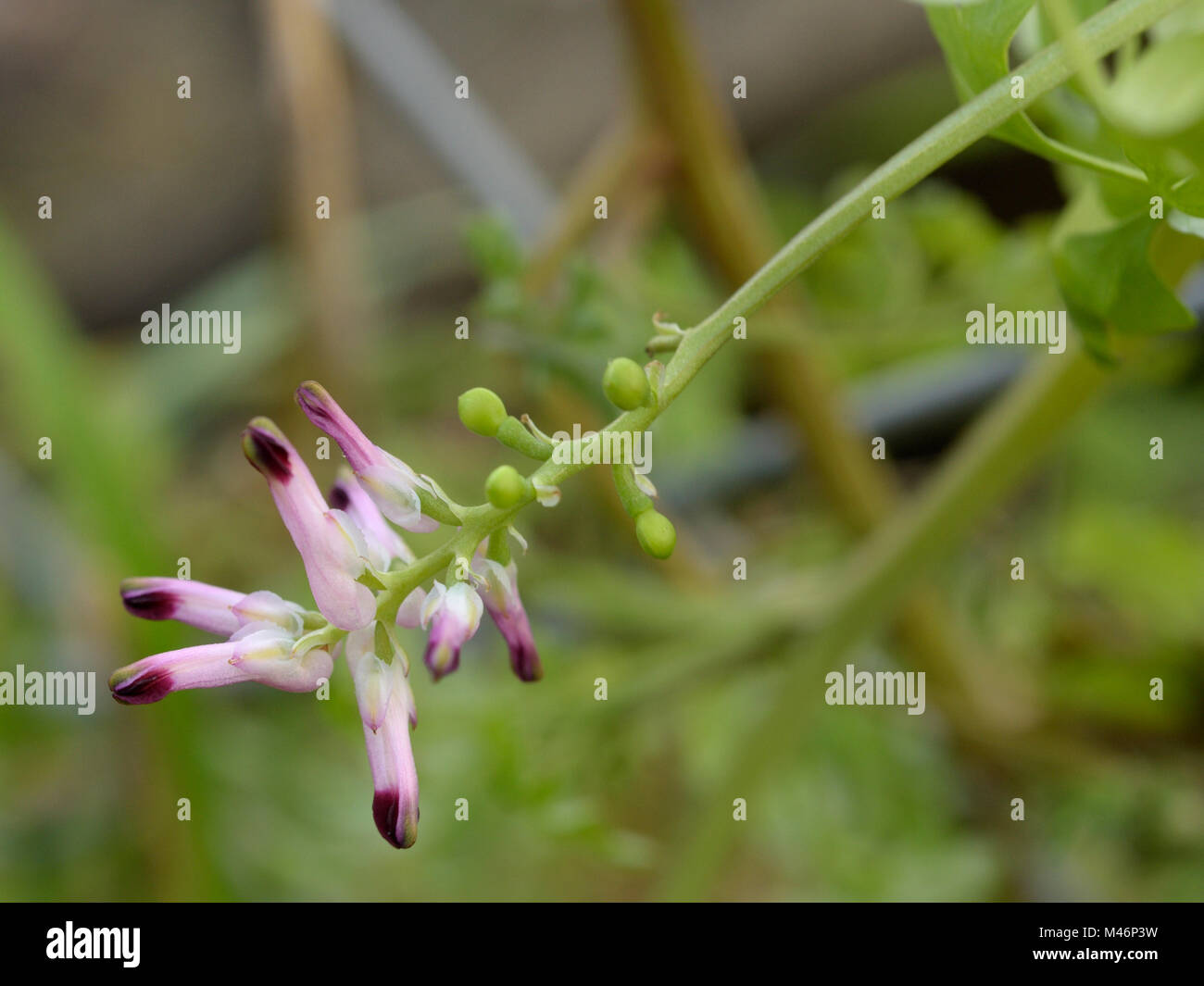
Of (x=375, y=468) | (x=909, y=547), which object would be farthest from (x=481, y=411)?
(x=909, y=547)

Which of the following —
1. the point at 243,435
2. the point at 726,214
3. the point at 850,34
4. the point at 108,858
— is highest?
the point at 850,34

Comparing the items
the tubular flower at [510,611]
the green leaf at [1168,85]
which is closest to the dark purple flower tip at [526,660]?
the tubular flower at [510,611]

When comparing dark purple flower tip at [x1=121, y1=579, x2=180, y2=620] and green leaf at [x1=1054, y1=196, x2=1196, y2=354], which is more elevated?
green leaf at [x1=1054, y1=196, x2=1196, y2=354]

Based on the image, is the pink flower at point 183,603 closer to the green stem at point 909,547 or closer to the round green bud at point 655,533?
the round green bud at point 655,533

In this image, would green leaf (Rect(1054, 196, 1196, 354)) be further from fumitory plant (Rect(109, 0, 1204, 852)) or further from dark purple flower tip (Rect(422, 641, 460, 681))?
dark purple flower tip (Rect(422, 641, 460, 681))

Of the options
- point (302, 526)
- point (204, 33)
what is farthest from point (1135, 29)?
point (204, 33)

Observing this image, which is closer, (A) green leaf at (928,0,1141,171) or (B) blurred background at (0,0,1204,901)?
(A) green leaf at (928,0,1141,171)

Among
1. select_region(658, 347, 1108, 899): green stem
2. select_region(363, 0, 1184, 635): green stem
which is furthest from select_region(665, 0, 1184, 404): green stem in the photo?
select_region(658, 347, 1108, 899): green stem
